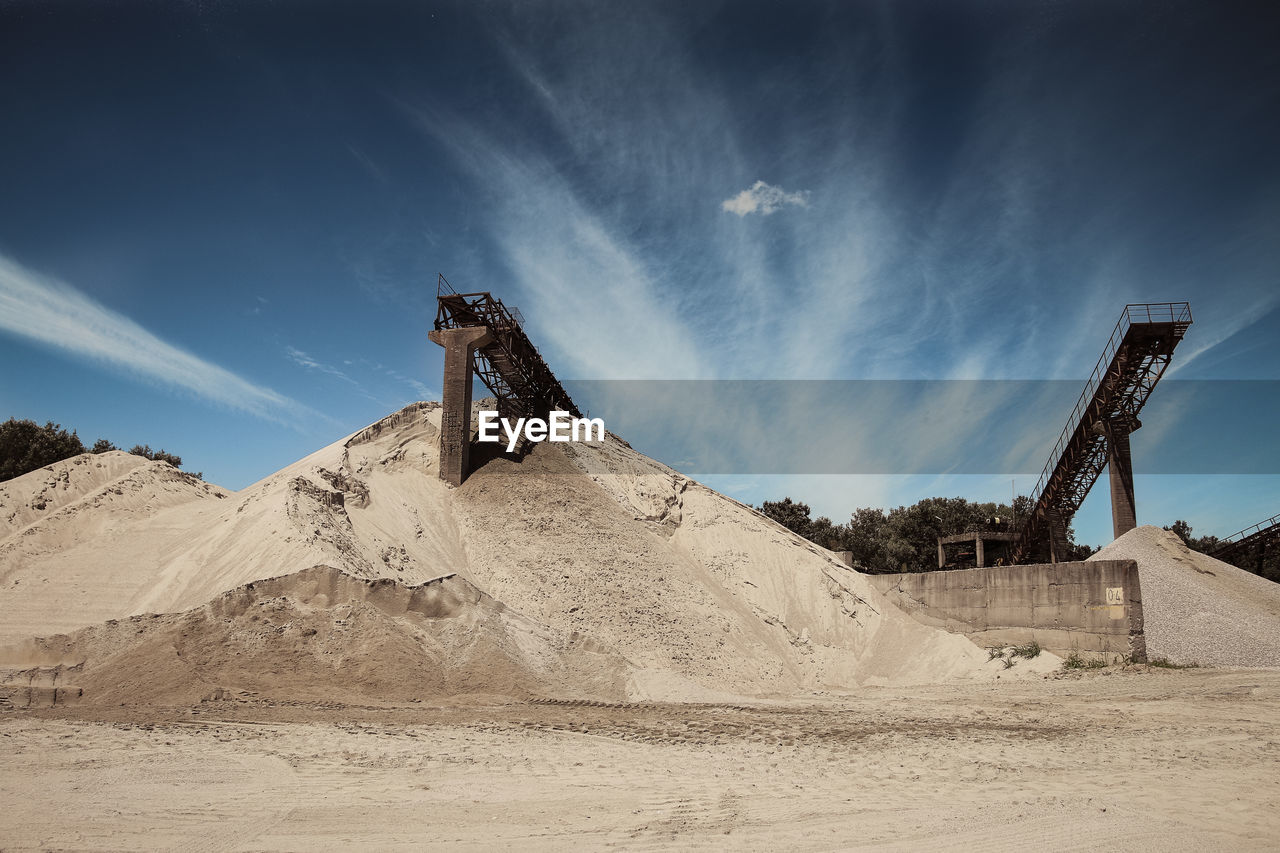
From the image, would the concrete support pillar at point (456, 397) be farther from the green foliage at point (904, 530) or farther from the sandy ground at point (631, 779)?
the green foliage at point (904, 530)

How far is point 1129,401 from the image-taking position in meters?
26.0

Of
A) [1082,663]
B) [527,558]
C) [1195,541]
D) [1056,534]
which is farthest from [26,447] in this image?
[1195,541]

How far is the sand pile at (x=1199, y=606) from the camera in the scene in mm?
18123

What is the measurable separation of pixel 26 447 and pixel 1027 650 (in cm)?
4124

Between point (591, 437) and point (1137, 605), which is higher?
point (591, 437)

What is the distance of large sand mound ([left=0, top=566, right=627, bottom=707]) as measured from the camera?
11.6m

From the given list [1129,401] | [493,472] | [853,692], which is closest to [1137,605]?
[853,692]

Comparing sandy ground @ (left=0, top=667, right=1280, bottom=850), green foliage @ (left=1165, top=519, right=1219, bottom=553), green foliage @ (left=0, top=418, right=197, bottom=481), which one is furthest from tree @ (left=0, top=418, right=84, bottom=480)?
green foliage @ (left=1165, top=519, right=1219, bottom=553)

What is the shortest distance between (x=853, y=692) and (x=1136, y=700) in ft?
17.8

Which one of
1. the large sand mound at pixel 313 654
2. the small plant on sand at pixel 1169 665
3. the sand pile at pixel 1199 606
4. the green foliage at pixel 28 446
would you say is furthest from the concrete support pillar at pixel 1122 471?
the green foliage at pixel 28 446

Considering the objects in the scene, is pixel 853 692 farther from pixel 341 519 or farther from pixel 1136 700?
pixel 341 519

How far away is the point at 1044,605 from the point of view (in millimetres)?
17688

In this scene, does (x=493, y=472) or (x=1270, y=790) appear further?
(x=493, y=472)

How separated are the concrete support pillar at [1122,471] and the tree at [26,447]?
43.4 metres
